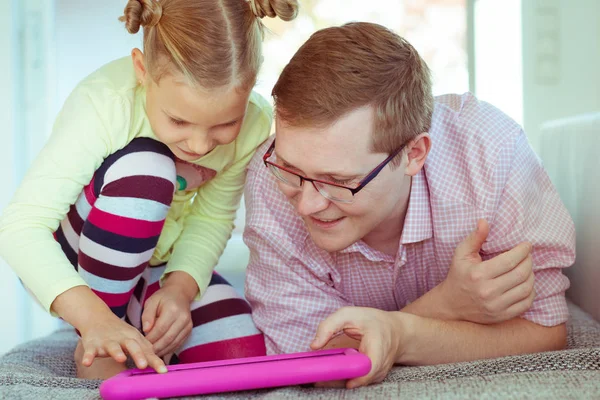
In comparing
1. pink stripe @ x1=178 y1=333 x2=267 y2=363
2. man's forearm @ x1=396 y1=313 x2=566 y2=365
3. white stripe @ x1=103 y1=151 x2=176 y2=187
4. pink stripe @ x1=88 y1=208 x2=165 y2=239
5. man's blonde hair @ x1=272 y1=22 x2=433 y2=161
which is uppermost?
man's blonde hair @ x1=272 y1=22 x2=433 y2=161

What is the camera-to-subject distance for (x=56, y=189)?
125 centimetres

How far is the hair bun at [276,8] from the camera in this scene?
1.25m

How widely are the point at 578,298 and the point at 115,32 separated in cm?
170

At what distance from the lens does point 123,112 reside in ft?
4.40

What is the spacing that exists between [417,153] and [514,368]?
41 cm

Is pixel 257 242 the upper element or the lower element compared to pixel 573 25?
lower

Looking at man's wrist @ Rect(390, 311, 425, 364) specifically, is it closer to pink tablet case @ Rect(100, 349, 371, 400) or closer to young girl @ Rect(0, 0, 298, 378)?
pink tablet case @ Rect(100, 349, 371, 400)

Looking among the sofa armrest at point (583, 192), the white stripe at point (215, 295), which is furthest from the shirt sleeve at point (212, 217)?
the sofa armrest at point (583, 192)

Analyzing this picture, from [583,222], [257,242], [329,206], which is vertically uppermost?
[329,206]

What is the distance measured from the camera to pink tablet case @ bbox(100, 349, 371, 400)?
95 cm

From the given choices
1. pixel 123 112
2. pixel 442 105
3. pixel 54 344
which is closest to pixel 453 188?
pixel 442 105

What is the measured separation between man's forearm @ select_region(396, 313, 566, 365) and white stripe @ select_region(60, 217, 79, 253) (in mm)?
671

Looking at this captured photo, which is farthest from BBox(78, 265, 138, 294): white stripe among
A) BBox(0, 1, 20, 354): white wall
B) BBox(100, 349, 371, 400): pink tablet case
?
BBox(0, 1, 20, 354): white wall

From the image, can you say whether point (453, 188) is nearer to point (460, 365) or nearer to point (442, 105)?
point (442, 105)
